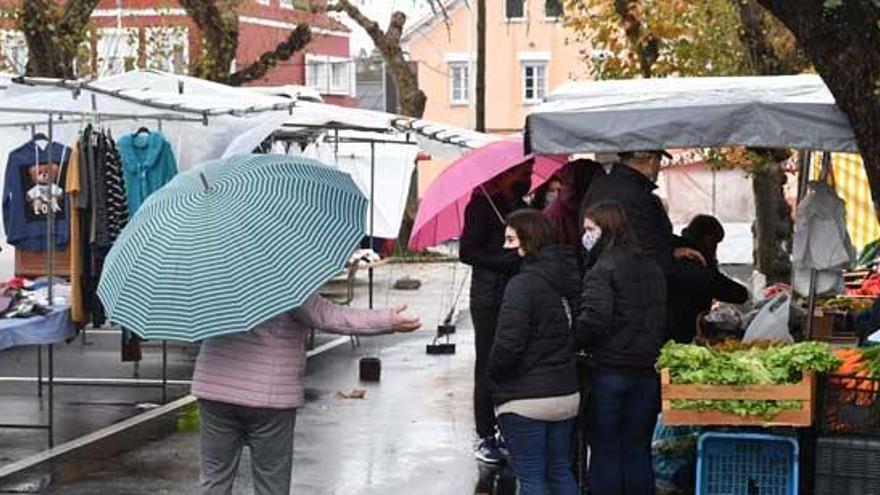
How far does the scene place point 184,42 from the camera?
30.4 metres

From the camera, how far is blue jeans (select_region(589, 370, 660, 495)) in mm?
7633

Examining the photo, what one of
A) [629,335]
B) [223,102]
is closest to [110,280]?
[629,335]

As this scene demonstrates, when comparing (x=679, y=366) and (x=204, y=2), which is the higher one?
(x=204, y=2)

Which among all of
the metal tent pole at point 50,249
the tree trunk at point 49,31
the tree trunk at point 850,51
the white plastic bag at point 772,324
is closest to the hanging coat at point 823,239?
the white plastic bag at point 772,324

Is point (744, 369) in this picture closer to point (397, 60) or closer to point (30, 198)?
point (30, 198)

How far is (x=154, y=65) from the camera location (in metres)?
29.5

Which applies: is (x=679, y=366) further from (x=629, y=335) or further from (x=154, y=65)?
(x=154, y=65)

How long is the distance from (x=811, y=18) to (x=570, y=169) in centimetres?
295

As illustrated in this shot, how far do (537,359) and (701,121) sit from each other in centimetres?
163

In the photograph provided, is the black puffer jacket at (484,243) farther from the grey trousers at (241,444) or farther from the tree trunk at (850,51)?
the tree trunk at (850,51)

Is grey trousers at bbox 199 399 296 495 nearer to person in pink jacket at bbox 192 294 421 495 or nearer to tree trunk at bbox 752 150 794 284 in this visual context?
person in pink jacket at bbox 192 294 421 495

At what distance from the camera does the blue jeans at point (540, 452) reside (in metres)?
7.30

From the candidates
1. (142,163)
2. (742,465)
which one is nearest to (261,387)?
(742,465)

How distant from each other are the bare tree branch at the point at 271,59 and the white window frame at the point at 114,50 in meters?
3.74
